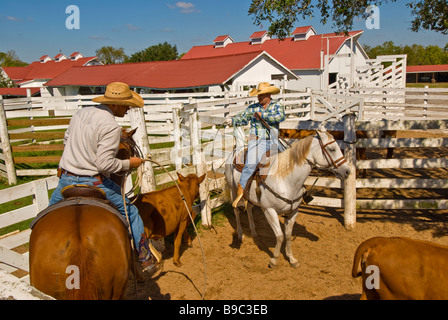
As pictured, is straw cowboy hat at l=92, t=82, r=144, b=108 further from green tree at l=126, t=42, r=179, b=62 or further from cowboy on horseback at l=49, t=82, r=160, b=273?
green tree at l=126, t=42, r=179, b=62

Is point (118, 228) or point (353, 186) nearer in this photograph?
point (118, 228)

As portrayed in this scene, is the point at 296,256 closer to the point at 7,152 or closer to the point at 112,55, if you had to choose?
the point at 7,152

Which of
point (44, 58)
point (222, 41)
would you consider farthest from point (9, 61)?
point (222, 41)

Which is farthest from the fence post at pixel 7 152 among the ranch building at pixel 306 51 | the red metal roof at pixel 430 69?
the red metal roof at pixel 430 69

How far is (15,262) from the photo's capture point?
14.6 ft

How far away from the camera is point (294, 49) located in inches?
1553

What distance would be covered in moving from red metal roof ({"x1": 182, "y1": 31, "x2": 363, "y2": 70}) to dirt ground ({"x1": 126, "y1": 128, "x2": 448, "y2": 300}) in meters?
27.4

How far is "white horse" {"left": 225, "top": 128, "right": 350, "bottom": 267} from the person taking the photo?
528 centimetres

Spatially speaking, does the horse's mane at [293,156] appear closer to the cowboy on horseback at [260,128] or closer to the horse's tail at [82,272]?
the cowboy on horseback at [260,128]
